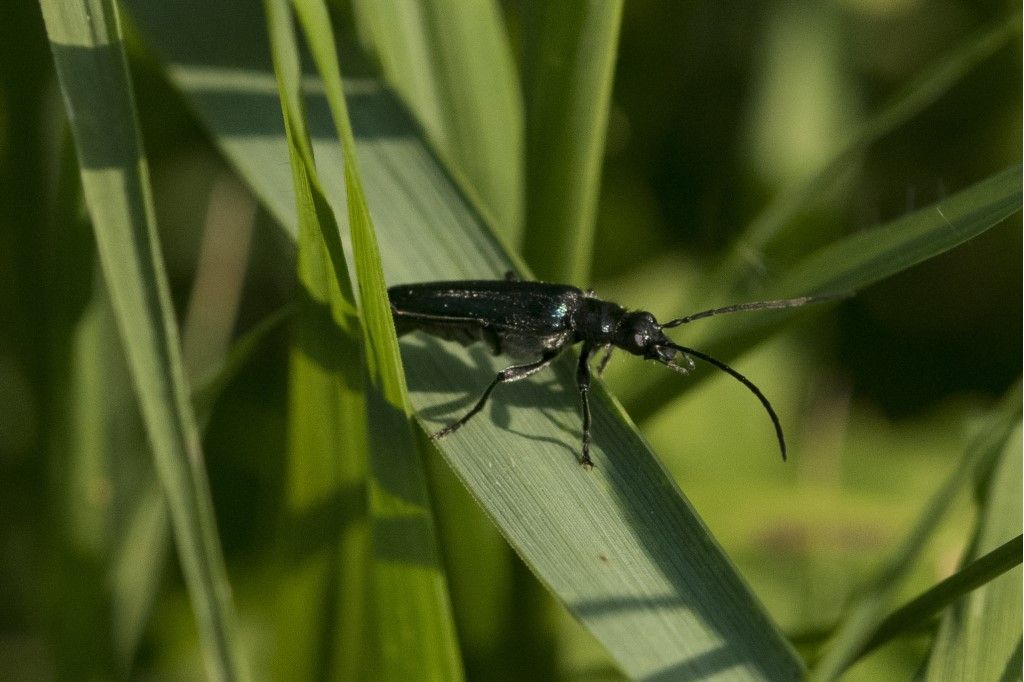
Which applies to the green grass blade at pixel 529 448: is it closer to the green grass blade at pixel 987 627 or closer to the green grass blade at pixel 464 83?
the green grass blade at pixel 464 83

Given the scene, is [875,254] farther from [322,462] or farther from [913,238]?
[322,462]

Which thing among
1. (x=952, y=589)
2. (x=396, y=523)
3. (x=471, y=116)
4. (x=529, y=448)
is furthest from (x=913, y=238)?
(x=396, y=523)

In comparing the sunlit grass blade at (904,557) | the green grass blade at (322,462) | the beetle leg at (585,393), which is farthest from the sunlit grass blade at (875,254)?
the green grass blade at (322,462)

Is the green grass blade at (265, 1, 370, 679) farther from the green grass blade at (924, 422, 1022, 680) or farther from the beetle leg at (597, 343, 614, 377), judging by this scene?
the green grass blade at (924, 422, 1022, 680)

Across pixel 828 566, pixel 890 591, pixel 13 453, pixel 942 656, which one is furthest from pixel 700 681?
pixel 13 453

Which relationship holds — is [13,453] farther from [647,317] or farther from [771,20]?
[771,20]

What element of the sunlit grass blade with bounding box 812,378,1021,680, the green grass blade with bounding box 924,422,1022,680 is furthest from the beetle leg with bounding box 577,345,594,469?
the green grass blade with bounding box 924,422,1022,680

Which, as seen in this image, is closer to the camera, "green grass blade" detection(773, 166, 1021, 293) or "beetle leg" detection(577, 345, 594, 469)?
"green grass blade" detection(773, 166, 1021, 293)

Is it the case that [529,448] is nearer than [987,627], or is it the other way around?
[987,627]
